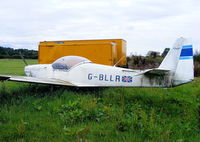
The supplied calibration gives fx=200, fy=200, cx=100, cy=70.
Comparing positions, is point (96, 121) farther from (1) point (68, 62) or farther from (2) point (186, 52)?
(1) point (68, 62)

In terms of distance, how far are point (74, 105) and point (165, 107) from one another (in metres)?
2.32

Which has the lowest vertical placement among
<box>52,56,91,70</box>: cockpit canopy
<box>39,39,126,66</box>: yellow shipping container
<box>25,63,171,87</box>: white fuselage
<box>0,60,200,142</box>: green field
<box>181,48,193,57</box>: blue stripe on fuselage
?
<box>0,60,200,142</box>: green field

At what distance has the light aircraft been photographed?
17.3 ft

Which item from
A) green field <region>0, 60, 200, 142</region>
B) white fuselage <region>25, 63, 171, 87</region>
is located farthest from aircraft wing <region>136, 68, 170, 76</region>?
green field <region>0, 60, 200, 142</region>

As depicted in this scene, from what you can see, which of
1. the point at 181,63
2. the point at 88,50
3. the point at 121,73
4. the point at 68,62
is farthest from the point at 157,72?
the point at 88,50

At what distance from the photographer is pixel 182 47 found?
17.6 feet

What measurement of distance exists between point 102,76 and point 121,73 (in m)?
0.63

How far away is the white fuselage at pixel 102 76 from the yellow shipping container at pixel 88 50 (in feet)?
11.5

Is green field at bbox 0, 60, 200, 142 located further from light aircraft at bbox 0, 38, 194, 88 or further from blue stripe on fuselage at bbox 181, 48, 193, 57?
blue stripe on fuselage at bbox 181, 48, 193, 57

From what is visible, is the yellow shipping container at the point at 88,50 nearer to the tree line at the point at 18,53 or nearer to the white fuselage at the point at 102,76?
the tree line at the point at 18,53

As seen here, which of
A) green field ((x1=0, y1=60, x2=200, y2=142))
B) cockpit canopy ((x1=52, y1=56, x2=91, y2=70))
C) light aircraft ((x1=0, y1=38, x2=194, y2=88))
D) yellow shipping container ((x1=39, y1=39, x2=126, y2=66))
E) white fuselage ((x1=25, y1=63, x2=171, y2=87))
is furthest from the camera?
yellow shipping container ((x1=39, y1=39, x2=126, y2=66))

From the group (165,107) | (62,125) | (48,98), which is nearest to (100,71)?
(48,98)

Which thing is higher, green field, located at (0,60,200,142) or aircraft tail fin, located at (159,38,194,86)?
aircraft tail fin, located at (159,38,194,86)

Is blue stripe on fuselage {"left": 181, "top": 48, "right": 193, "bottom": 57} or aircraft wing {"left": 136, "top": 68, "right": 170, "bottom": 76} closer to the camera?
aircraft wing {"left": 136, "top": 68, "right": 170, "bottom": 76}
